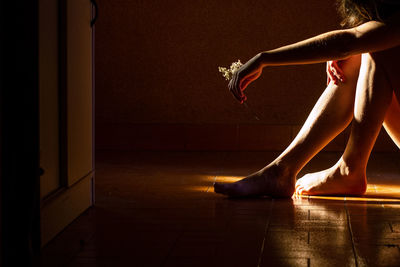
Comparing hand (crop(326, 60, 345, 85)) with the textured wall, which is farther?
the textured wall

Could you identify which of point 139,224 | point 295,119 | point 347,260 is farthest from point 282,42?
point 347,260

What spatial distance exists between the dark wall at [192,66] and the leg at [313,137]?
1837 millimetres

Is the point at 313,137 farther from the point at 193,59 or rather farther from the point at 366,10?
the point at 193,59

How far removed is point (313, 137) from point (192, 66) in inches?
80.1

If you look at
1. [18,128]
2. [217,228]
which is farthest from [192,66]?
[18,128]

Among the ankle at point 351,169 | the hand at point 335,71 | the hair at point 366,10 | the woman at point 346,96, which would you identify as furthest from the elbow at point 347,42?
the ankle at point 351,169

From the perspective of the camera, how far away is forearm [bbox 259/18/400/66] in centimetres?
246

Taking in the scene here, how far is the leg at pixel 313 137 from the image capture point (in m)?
2.77

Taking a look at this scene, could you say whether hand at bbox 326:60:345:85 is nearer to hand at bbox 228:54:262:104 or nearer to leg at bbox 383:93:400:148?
leg at bbox 383:93:400:148

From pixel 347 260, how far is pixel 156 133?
3034 mm

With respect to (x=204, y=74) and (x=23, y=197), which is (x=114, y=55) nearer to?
(x=204, y=74)

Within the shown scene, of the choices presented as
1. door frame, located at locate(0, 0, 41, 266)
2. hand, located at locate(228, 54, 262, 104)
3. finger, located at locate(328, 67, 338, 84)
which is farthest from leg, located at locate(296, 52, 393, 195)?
door frame, located at locate(0, 0, 41, 266)

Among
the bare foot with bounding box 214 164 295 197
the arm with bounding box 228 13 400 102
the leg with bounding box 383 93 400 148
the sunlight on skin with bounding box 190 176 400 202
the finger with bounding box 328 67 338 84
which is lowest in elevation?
the sunlight on skin with bounding box 190 176 400 202

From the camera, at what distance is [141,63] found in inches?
186
